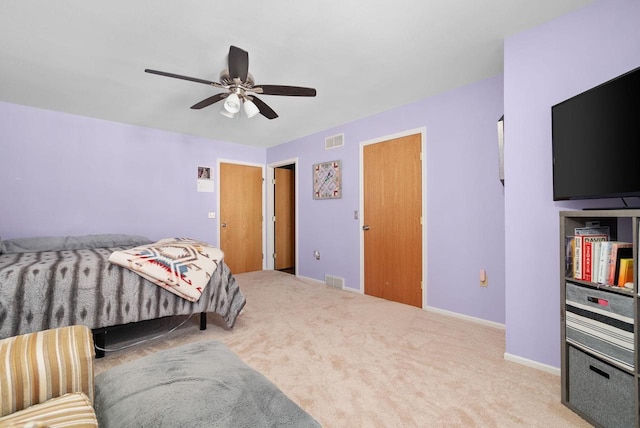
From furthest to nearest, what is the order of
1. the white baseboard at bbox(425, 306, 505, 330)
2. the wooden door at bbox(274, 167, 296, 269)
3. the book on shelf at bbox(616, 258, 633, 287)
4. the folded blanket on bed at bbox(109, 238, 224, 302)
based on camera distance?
the wooden door at bbox(274, 167, 296, 269), the white baseboard at bbox(425, 306, 505, 330), the folded blanket on bed at bbox(109, 238, 224, 302), the book on shelf at bbox(616, 258, 633, 287)

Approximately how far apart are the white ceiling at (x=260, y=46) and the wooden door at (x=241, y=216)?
5.97 feet

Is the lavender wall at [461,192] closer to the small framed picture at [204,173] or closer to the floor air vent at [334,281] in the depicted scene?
the floor air vent at [334,281]

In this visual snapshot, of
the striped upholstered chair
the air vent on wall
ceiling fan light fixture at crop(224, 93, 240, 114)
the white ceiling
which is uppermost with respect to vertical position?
the white ceiling

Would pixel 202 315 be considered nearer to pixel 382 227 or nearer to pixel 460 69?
pixel 382 227

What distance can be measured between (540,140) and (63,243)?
15.1 feet

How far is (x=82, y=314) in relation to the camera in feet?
6.53

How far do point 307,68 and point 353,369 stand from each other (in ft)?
8.00

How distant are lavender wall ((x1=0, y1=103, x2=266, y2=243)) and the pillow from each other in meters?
0.43

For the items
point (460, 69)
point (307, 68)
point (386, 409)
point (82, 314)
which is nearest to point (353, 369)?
point (386, 409)

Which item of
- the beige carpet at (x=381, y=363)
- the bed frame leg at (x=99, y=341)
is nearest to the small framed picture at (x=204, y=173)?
the beige carpet at (x=381, y=363)

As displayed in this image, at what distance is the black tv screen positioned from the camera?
1.34m

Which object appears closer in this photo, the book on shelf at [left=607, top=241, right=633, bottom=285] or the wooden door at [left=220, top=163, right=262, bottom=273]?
the book on shelf at [left=607, top=241, right=633, bottom=285]

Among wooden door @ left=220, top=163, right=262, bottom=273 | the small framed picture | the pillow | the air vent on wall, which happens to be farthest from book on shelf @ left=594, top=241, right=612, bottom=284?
the small framed picture

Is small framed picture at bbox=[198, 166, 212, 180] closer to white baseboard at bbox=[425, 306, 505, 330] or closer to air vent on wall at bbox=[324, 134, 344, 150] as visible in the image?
air vent on wall at bbox=[324, 134, 344, 150]
